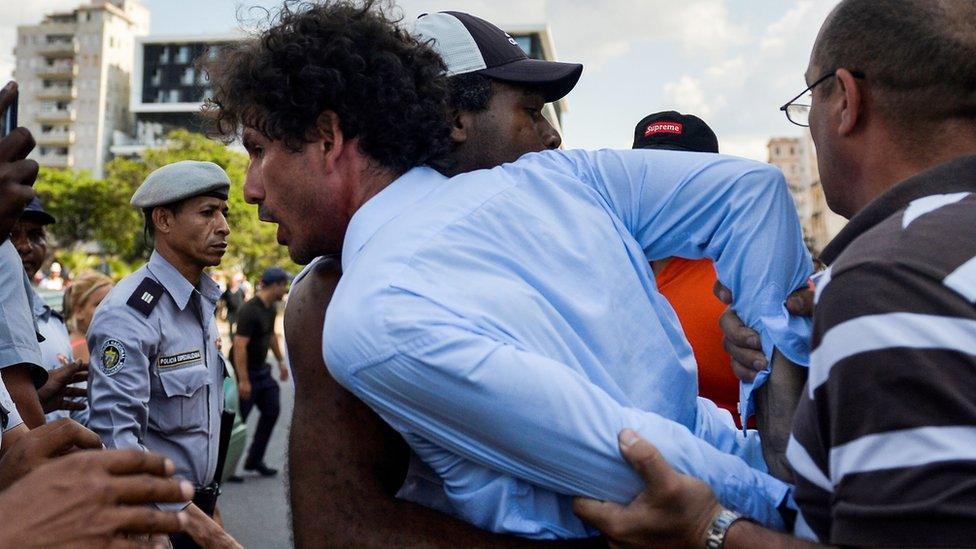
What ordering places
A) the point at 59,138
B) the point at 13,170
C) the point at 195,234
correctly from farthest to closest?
the point at 59,138, the point at 195,234, the point at 13,170

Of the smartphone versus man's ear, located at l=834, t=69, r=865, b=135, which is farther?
the smartphone

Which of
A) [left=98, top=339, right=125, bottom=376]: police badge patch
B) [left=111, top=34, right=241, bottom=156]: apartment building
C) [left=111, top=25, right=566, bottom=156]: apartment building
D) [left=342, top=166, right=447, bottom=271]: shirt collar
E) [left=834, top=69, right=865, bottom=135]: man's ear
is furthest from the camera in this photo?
[left=111, top=34, right=241, bottom=156]: apartment building

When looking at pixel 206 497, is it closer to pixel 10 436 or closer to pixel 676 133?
pixel 10 436

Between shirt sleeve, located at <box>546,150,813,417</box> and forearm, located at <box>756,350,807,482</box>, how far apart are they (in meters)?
0.02

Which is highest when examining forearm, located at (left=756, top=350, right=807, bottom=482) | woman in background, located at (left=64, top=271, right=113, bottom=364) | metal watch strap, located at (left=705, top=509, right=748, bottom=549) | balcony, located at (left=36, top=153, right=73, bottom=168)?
forearm, located at (left=756, top=350, right=807, bottom=482)

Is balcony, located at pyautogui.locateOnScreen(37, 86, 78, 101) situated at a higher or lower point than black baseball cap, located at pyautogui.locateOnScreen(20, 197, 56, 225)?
lower

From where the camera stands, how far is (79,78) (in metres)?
97.9

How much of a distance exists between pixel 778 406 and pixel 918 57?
0.69 metres

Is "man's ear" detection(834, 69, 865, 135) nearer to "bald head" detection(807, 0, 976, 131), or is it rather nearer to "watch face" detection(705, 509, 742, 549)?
"bald head" detection(807, 0, 976, 131)

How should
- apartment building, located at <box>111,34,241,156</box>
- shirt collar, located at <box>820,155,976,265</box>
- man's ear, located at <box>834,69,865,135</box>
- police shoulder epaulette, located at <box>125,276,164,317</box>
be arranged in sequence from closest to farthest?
shirt collar, located at <box>820,155,976,265</box>
man's ear, located at <box>834,69,865,135</box>
police shoulder epaulette, located at <box>125,276,164,317</box>
apartment building, located at <box>111,34,241,156</box>

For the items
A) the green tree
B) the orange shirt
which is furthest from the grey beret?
the green tree

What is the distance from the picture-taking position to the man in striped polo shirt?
47.1 inches

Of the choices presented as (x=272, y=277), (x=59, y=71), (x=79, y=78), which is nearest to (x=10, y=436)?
(x=272, y=277)

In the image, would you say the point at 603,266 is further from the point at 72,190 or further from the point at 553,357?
the point at 72,190
